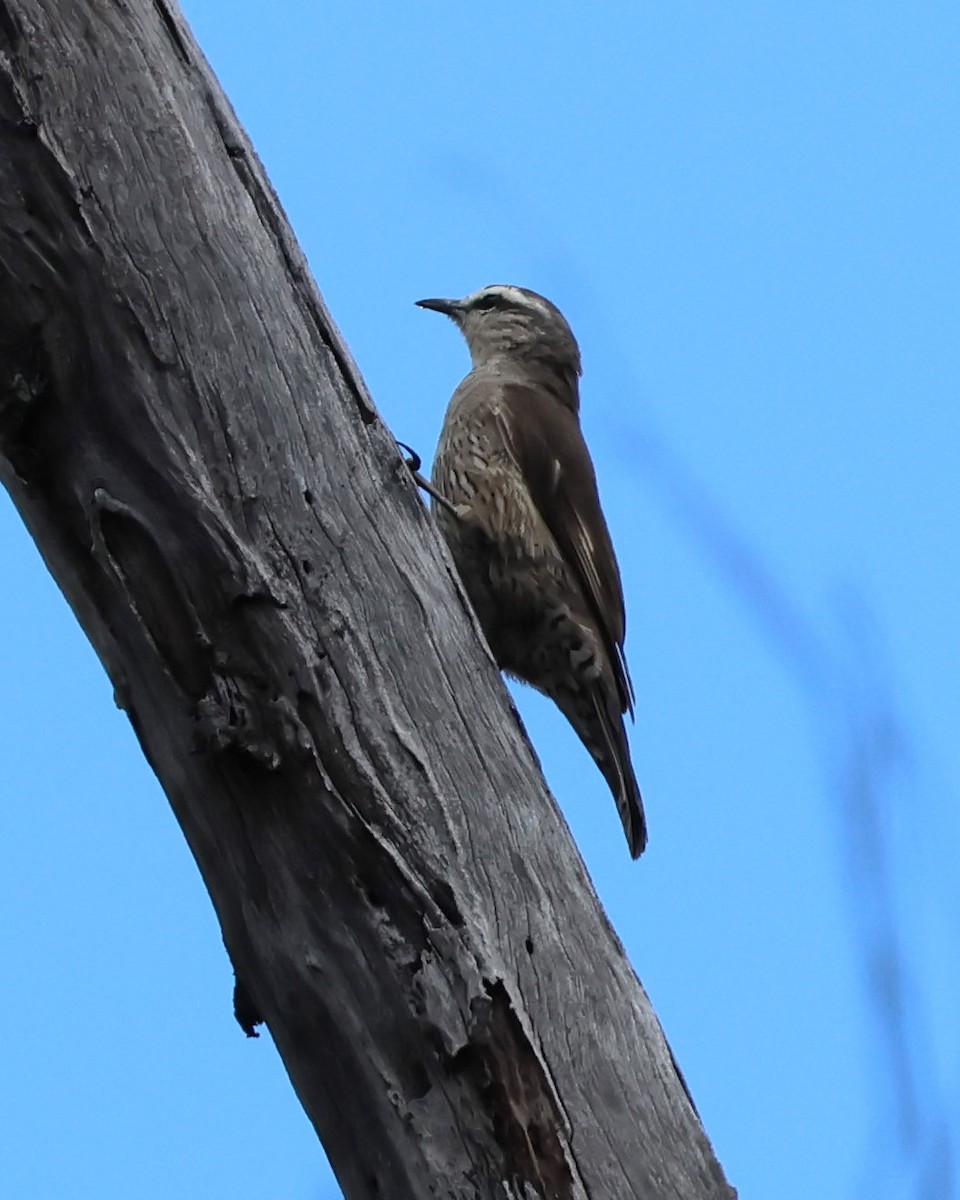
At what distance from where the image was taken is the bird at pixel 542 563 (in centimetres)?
483

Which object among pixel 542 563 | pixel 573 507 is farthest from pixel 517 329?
pixel 542 563

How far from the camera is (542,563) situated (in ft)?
16.1

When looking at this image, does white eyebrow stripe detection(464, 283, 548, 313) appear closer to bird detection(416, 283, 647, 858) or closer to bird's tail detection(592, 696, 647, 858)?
bird detection(416, 283, 647, 858)

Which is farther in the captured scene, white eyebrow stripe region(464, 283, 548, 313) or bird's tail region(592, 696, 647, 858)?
white eyebrow stripe region(464, 283, 548, 313)

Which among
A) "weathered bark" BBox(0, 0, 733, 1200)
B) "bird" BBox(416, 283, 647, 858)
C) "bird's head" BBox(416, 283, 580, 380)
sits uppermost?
Answer: "bird's head" BBox(416, 283, 580, 380)

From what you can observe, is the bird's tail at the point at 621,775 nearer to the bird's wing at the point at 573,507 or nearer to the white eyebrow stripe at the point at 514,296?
the bird's wing at the point at 573,507

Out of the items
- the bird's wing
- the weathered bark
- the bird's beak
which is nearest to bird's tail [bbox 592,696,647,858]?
the bird's wing

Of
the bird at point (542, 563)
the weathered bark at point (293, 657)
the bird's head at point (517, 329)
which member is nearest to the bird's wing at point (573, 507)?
the bird at point (542, 563)

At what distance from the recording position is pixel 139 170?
2.57 metres

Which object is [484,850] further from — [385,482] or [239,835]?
[385,482]

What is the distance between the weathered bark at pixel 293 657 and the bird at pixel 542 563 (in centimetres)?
210

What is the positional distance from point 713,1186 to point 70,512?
1369 mm

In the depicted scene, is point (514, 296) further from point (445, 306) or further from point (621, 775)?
point (621, 775)

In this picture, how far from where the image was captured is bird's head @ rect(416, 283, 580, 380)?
6.23m
